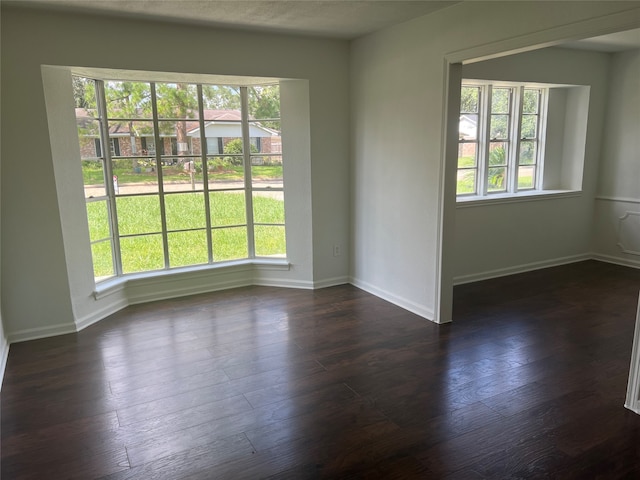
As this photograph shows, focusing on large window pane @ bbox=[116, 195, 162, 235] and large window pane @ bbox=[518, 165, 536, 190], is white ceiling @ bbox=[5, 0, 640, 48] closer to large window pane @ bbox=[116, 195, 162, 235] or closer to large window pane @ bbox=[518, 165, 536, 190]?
large window pane @ bbox=[116, 195, 162, 235]

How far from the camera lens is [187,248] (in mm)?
4836

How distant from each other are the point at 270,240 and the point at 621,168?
445 cm

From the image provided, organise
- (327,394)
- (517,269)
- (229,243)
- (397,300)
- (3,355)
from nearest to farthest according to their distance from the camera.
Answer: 1. (327,394)
2. (3,355)
3. (397,300)
4. (229,243)
5. (517,269)

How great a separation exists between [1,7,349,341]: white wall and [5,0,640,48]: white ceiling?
185mm

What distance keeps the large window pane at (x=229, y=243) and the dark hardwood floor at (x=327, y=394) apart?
30.8 inches

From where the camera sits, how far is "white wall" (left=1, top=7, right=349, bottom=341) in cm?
343

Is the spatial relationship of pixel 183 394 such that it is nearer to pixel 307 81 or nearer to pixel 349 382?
pixel 349 382

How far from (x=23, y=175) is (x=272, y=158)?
233 cm

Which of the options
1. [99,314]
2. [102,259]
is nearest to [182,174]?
[102,259]

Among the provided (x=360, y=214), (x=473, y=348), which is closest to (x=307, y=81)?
(x=360, y=214)

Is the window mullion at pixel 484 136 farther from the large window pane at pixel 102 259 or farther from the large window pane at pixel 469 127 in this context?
the large window pane at pixel 102 259

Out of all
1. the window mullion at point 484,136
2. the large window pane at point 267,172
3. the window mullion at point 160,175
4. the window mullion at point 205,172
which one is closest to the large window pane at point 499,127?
the window mullion at point 484,136

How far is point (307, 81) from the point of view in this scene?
4508 millimetres

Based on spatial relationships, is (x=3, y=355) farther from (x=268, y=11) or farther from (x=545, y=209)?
(x=545, y=209)
